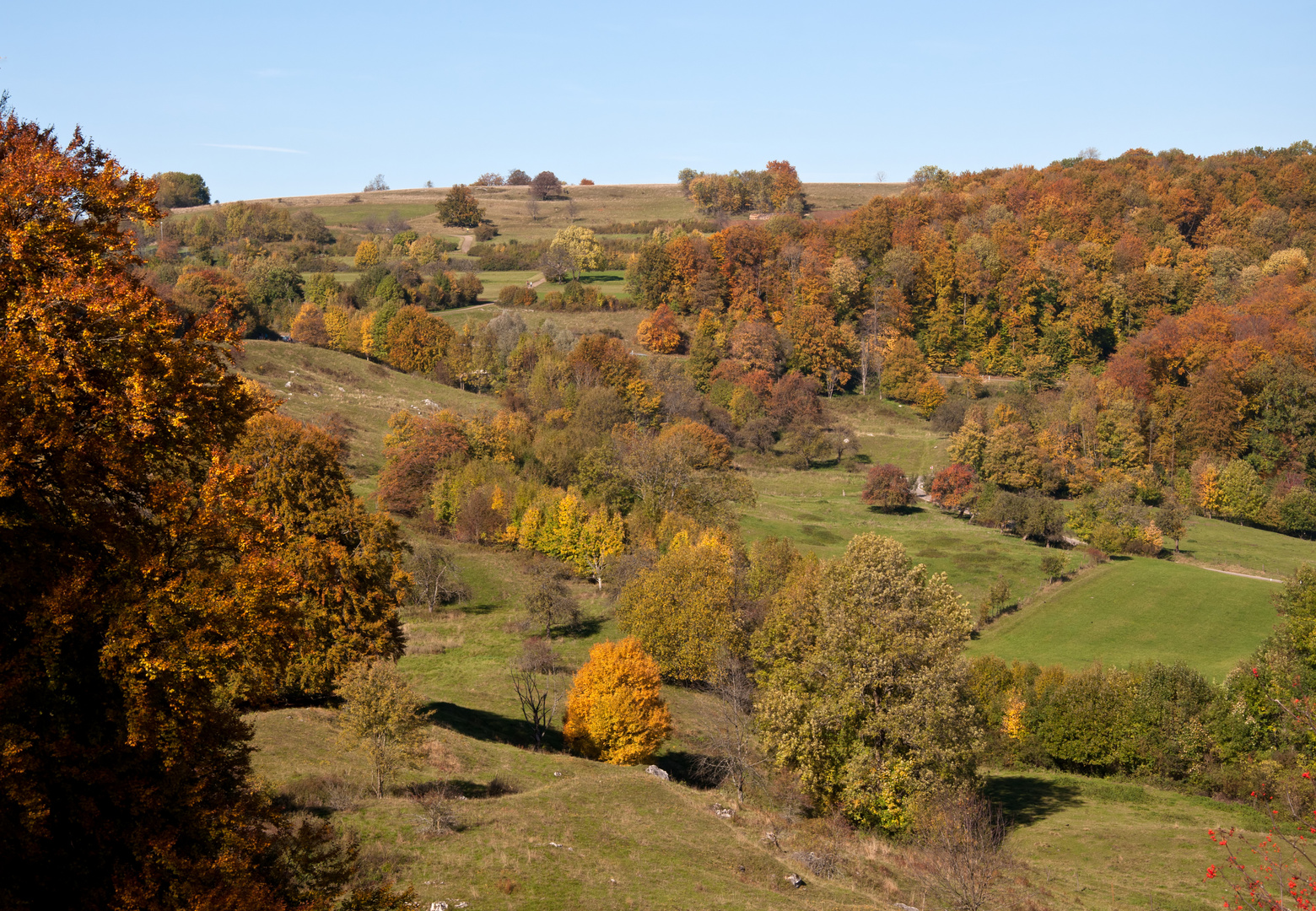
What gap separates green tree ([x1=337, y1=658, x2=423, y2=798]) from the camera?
1075 inches

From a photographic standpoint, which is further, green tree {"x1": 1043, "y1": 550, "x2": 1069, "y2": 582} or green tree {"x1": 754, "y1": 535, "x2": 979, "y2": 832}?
green tree {"x1": 1043, "y1": 550, "x2": 1069, "y2": 582}

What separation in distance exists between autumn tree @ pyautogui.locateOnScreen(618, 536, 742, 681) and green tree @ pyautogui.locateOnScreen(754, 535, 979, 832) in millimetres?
13732

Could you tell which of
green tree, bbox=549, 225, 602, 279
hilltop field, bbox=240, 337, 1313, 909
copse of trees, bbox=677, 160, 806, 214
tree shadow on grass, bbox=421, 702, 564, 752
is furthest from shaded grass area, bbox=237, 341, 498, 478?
copse of trees, bbox=677, 160, 806, 214

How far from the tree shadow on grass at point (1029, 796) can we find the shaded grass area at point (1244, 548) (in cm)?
4230

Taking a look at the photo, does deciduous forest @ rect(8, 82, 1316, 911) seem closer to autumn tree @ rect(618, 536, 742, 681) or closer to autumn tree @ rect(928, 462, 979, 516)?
autumn tree @ rect(618, 536, 742, 681)

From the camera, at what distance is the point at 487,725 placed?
42.9 meters

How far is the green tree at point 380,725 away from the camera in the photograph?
27297 millimetres

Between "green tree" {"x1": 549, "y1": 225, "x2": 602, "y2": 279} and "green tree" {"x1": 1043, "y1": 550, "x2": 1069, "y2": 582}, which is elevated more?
"green tree" {"x1": 549, "y1": 225, "x2": 602, "y2": 279}

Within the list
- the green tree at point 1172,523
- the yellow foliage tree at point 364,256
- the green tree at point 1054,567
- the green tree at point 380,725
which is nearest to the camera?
the green tree at point 380,725

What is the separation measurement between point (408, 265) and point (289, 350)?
39.2 metres

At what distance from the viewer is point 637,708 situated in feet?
133

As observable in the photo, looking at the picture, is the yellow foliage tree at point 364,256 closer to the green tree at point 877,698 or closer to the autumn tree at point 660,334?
the autumn tree at point 660,334

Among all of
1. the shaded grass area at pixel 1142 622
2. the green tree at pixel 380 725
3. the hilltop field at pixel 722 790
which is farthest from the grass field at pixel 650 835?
the shaded grass area at pixel 1142 622

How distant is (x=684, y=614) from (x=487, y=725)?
15837 mm
